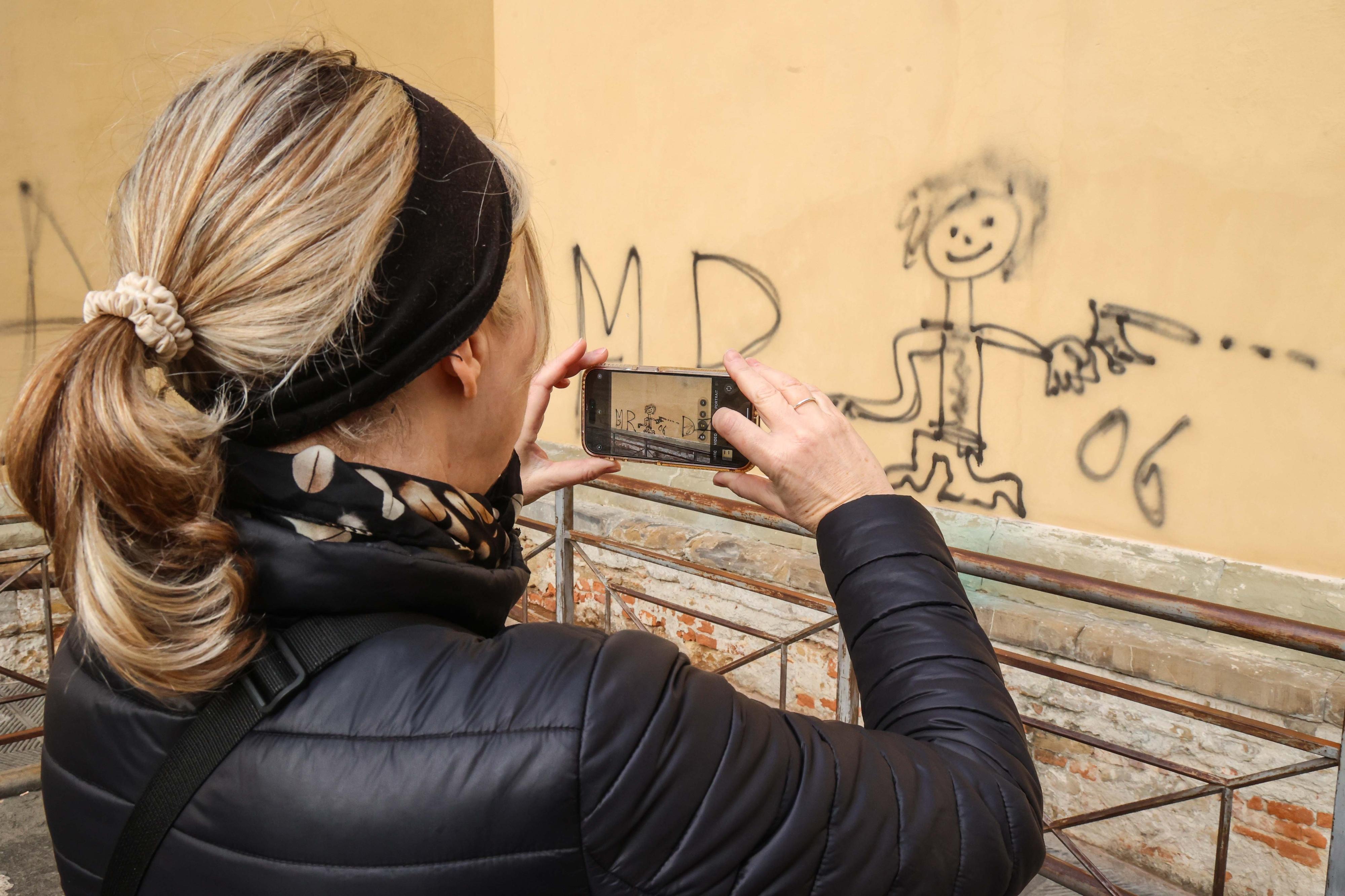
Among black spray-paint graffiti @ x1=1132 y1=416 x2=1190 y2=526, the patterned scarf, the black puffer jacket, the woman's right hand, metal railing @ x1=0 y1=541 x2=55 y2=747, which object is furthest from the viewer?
black spray-paint graffiti @ x1=1132 y1=416 x2=1190 y2=526

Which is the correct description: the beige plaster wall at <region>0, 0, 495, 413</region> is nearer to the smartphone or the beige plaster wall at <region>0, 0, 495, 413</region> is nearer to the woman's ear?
Answer: the smartphone

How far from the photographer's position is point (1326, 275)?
8.64 ft

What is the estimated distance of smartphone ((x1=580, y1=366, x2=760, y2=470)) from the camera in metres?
1.36

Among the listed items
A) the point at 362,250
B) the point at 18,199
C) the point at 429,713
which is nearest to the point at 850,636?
the point at 429,713

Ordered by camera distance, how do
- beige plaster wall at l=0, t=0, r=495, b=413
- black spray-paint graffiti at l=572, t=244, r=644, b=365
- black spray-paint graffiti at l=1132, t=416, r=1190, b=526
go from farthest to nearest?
black spray-paint graffiti at l=572, t=244, r=644, b=365, beige plaster wall at l=0, t=0, r=495, b=413, black spray-paint graffiti at l=1132, t=416, r=1190, b=526

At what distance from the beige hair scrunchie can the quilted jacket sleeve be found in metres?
0.42

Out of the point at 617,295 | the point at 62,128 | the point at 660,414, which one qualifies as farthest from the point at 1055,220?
the point at 62,128

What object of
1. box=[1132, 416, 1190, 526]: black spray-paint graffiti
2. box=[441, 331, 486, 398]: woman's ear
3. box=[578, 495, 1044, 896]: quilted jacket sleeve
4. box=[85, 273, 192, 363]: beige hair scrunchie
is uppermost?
box=[85, 273, 192, 363]: beige hair scrunchie

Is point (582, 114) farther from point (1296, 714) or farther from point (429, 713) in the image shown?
point (429, 713)

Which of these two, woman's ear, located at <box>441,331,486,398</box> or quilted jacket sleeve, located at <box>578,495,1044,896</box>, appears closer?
quilted jacket sleeve, located at <box>578,495,1044,896</box>

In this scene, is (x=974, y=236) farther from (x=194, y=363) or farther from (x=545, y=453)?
(x=194, y=363)

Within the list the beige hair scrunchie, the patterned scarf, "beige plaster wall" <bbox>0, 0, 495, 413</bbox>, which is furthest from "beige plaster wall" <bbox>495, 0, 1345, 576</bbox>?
the beige hair scrunchie

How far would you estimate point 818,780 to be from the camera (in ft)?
→ 2.19

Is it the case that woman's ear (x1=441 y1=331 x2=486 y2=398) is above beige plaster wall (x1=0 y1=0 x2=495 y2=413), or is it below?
below
